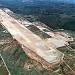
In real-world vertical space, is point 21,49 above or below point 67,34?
above

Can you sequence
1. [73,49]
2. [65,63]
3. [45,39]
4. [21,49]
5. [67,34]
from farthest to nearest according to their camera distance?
[67,34] < [45,39] < [73,49] < [21,49] < [65,63]

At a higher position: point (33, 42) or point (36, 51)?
point (36, 51)

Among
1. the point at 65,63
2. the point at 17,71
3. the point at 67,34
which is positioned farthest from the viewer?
the point at 67,34

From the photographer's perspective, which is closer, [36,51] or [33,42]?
[36,51]

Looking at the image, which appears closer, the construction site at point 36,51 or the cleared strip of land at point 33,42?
the construction site at point 36,51

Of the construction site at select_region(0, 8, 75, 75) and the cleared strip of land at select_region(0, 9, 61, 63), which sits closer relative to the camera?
the construction site at select_region(0, 8, 75, 75)

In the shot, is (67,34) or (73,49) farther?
(67,34)

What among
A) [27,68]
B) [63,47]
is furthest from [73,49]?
[27,68]

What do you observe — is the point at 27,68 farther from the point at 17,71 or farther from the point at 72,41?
the point at 72,41
